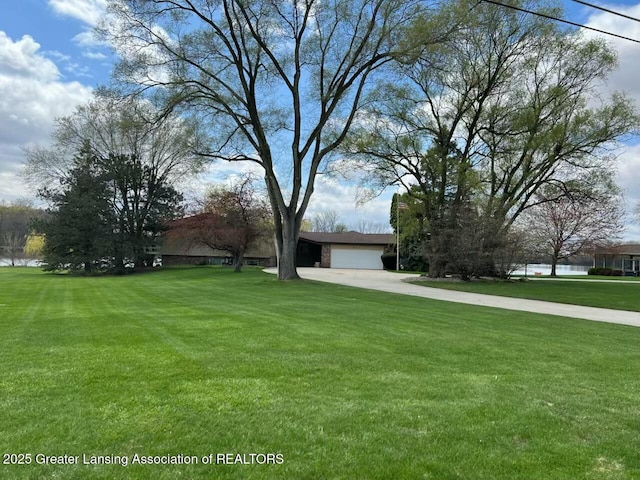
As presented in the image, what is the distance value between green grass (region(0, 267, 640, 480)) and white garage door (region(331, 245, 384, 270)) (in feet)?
130

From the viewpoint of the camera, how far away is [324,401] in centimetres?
437

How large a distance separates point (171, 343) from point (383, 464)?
4.49 m

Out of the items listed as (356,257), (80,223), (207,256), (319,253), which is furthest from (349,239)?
(80,223)

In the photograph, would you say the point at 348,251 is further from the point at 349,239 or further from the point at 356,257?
the point at 349,239

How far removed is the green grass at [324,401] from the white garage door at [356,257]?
39593 millimetres

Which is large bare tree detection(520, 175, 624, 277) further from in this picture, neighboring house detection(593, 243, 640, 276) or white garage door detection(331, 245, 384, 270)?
white garage door detection(331, 245, 384, 270)

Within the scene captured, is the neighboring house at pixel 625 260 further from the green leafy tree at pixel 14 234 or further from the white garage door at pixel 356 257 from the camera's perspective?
the green leafy tree at pixel 14 234

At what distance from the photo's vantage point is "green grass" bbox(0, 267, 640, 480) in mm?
3227

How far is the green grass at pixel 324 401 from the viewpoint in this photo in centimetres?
323

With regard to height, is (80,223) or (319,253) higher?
(80,223)

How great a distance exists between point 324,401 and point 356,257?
4425 cm

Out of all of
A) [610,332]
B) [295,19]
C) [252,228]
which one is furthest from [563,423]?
[252,228]

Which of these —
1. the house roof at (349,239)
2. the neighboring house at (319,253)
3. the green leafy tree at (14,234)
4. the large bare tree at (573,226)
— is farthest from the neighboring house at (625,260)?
the green leafy tree at (14,234)

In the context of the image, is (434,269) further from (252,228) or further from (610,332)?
(610,332)
